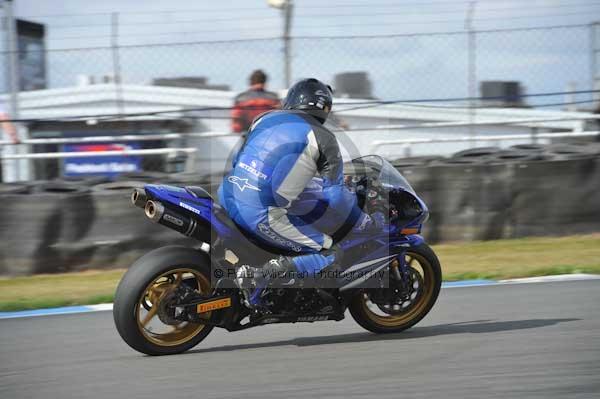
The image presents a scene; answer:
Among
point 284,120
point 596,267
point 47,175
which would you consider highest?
point 284,120

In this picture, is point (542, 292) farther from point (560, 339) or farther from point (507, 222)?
point (507, 222)

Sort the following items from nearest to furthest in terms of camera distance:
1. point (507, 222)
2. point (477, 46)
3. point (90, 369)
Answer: point (90, 369)
point (507, 222)
point (477, 46)

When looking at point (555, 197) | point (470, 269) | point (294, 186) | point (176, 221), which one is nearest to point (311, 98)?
point (294, 186)

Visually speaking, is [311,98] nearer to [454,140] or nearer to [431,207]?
[431,207]

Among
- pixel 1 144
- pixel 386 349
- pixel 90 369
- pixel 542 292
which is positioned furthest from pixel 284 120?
pixel 1 144

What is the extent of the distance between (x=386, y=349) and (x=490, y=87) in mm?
Answer: 7425

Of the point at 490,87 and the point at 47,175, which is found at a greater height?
the point at 490,87

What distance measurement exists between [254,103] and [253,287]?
221 inches

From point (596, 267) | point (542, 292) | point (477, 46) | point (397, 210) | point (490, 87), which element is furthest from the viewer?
point (490, 87)

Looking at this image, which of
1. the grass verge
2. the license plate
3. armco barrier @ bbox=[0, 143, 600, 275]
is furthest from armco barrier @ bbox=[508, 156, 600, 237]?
the license plate

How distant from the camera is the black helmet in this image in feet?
18.0

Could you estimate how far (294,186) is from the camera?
5.36 meters

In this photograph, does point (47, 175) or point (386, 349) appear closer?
point (386, 349)

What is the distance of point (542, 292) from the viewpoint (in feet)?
23.8
